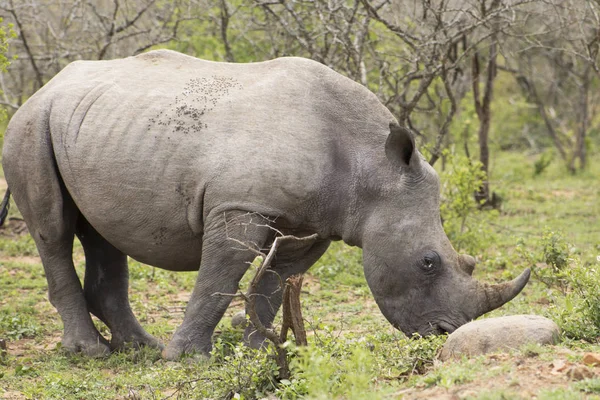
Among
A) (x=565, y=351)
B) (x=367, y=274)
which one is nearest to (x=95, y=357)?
(x=367, y=274)

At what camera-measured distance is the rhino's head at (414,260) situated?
6.19m

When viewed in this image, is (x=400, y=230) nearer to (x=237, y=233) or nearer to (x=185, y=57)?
(x=237, y=233)

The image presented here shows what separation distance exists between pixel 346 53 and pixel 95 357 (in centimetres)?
469

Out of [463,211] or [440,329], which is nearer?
[440,329]

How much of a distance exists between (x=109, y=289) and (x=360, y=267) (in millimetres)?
3152

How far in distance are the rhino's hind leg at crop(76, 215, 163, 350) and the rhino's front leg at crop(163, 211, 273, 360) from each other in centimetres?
100

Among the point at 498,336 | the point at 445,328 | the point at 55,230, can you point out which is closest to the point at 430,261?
the point at 445,328

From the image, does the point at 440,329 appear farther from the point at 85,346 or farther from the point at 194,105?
the point at 85,346

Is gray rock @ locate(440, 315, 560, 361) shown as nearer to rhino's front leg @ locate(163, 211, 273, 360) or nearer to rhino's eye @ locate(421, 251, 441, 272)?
rhino's eye @ locate(421, 251, 441, 272)

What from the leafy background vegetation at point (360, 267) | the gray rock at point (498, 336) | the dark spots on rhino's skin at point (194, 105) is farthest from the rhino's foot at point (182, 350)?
the gray rock at point (498, 336)

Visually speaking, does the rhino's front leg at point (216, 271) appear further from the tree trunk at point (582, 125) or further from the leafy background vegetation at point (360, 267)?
the tree trunk at point (582, 125)

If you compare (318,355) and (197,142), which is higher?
(197,142)

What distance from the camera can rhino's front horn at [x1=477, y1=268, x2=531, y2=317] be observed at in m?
6.16

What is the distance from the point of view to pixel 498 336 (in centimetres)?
521
